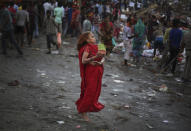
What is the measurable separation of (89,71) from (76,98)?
1630 millimetres

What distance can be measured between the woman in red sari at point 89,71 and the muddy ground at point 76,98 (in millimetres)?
324

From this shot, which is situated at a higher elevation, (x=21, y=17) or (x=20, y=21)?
(x=21, y=17)

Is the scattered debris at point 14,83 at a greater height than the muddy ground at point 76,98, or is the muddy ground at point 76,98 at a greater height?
the scattered debris at point 14,83

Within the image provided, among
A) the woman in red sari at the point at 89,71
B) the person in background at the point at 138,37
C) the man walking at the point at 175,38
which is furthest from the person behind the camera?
the person in background at the point at 138,37

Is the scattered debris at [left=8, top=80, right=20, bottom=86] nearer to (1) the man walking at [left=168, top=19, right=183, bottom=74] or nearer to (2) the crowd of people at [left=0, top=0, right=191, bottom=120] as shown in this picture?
(2) the crowd of people at [left=0, top=0, right=191, bottom=120]

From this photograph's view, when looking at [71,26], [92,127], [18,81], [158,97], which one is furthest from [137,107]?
[71,26]

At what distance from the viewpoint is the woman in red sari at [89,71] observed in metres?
4.18

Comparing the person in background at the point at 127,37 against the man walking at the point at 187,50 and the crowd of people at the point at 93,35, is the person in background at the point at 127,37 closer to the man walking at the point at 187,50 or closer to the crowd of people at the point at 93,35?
the crowd of people at the point at 93,35

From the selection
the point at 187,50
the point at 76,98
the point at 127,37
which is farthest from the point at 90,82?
the point at 127,37

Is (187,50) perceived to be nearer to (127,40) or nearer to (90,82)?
(127,40)

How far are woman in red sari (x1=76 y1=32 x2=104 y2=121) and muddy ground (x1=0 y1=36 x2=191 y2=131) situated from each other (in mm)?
324

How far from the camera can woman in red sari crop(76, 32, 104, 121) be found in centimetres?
418

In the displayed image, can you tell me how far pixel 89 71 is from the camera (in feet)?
13.8

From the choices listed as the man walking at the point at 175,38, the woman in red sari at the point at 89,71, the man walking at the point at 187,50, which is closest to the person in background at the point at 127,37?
the man walking at the point at 175,38
